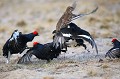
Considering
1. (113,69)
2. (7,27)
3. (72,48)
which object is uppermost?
(7,27)

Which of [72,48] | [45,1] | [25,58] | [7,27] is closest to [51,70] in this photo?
[25,58]

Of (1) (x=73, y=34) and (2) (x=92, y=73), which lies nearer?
(2) (x=92, y=73)

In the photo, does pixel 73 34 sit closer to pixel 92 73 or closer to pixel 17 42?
pixel 17 42

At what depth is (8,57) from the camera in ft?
49.3

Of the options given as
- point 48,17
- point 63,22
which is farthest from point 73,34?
point 48,17

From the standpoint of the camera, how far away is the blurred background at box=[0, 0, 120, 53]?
23.5m

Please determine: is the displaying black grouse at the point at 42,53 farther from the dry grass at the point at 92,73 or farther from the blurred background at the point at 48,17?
the blurred background at the point at 48,17

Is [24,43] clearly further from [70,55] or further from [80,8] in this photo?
[80,8]

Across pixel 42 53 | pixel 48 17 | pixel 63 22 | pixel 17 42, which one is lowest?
pixel 42 53

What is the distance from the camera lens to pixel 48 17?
29.1 meters

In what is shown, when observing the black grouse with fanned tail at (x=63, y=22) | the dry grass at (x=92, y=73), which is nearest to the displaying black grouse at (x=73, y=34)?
the black grouse with fanned tail at (x=63, y=22)

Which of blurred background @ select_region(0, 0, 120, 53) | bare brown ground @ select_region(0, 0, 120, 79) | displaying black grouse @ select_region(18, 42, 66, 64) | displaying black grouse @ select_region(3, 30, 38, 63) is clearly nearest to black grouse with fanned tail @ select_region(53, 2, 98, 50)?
displaying black grouse @ select_region(18, 42, 66, 64)

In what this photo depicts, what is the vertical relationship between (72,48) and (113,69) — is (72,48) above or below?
above

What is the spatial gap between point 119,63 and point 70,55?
2.56 m
